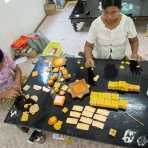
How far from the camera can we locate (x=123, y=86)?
150cm

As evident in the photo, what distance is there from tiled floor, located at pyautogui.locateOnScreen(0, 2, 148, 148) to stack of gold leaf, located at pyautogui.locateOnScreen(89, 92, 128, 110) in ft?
1.59

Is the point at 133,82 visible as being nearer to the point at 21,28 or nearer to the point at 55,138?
the point at 55,138

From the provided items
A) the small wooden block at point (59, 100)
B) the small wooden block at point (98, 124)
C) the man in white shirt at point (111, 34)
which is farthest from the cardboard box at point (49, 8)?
the small wooden block at point (98, 124)

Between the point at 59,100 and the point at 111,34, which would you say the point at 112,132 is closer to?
the point at 59,100

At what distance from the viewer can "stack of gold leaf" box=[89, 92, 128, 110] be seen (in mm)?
1413

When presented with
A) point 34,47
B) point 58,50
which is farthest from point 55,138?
point 34,47

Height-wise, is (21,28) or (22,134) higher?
(21,28)

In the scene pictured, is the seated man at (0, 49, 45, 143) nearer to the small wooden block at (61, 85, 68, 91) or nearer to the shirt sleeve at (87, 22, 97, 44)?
the small wooden block at (61, 85, 68, 91)

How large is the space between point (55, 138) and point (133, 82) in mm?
809

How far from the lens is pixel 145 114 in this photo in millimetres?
1354

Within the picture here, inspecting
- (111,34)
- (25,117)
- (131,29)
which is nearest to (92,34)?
(111,34)

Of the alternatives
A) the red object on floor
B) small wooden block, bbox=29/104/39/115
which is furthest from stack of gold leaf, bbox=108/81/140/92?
the red object on floor

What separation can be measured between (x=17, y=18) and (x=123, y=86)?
6.37 feet

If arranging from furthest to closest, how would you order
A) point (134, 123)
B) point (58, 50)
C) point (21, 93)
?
point (58, 50)
point (21, 93)
point (134, 123)
